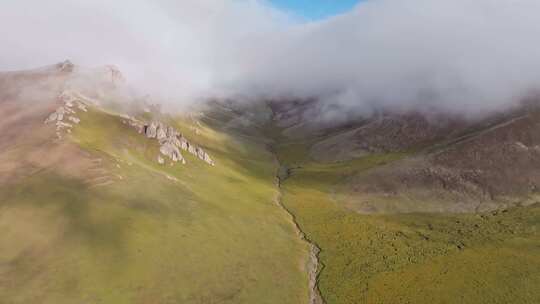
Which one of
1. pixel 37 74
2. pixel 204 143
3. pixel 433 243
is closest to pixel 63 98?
pixel 37 74

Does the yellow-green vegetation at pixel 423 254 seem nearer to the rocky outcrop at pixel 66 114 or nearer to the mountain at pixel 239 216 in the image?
the mountain at pixel 239 216

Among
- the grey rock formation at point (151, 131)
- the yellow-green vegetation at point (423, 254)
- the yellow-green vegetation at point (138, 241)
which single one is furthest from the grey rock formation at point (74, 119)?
the yellow-green vegetation at point (423, 254)

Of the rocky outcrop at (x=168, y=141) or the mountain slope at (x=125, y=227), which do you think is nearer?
the mountain slope at (x=125, y=227)

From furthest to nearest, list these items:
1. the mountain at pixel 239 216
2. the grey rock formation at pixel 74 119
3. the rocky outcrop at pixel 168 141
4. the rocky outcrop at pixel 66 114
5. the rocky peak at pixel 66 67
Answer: the rocky peak at pixel 66 67
the rocky outcrop at pixel 168 141
the grey rock formation at pixel 74 119
the rocky outcrop at pixel 66 114
the mountain at pixel 239 216

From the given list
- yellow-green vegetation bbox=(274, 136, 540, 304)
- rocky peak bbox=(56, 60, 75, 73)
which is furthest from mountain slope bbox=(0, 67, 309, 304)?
rocky peak bbox=(56, 60, 75, 73)

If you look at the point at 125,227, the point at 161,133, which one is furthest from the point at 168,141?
the point at 125,227

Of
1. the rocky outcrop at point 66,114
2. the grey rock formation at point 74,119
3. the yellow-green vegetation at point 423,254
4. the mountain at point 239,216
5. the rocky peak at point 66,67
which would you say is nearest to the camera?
the mountain at point 239,216

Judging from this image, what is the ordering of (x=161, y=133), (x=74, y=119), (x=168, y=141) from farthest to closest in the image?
(x=161, y=133) < (x=168, y=141) < (x=74, y=119)

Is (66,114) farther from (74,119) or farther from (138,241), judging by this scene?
(138,241)
